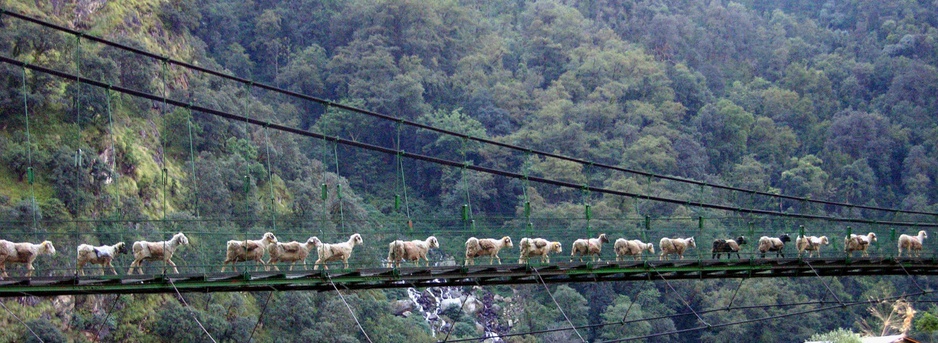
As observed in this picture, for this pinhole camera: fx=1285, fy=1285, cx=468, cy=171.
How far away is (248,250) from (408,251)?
8.58 feet

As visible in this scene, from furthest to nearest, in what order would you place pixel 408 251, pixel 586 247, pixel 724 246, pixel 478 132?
pixel 478 132 → pixel 724 246 → pixel 586 247 → pixel 408 251

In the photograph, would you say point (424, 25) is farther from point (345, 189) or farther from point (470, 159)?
point (345, 189)

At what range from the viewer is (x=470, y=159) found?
63656 millimetres

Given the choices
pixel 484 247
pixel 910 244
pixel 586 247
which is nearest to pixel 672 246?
pixel 586 247

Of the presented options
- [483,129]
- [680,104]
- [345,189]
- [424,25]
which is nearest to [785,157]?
[680,104]

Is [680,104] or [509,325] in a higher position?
[680,104]

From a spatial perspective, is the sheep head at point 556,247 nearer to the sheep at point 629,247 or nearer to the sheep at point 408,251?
the sheep at point 629,247

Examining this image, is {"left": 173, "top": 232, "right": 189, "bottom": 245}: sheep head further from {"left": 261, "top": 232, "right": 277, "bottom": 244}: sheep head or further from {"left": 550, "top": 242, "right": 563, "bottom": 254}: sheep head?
{"left": 550, "top": 242, "right": 563, "bottom": 254}: sheep head

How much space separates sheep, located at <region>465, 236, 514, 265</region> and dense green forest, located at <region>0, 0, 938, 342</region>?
33.9 ft

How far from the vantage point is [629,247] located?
2364cm

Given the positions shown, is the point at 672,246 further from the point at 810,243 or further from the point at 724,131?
the point at 724,131

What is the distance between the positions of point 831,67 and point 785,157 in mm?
10113

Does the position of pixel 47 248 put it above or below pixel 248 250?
above

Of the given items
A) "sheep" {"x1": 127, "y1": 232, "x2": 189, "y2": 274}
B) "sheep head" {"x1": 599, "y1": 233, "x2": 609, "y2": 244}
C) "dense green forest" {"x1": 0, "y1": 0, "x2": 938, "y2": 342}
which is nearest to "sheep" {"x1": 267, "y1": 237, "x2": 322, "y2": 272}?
"sheep" {"x1": 127, "y1": 232, "x2": 189, "y2": 274}
